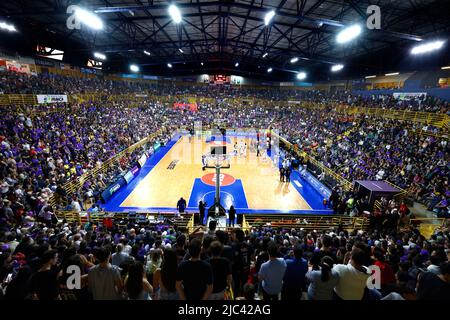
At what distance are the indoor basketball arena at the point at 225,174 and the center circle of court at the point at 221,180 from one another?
0.17 m

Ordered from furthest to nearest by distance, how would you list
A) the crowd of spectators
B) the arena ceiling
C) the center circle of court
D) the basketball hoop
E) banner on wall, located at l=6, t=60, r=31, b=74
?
banner on wall, located at l=6, t=60, r=31, b=74, the center circle of court, the arena ceiling, the basketball hoop, the crowd of spectators

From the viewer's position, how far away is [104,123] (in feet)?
82.8

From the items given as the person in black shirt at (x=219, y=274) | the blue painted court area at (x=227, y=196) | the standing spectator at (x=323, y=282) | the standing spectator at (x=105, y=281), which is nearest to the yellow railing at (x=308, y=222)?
the blue painted court area at (x=227, y=196)

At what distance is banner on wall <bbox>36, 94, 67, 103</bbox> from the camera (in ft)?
64.6

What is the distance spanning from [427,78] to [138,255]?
90.3 ft

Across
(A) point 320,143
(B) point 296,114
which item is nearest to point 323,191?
(A) point 320,143

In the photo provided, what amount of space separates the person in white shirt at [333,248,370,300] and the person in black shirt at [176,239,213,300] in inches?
75.5

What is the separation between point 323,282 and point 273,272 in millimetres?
741

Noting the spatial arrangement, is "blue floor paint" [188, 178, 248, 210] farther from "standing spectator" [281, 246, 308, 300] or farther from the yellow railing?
"standing spectator" [281, 246, 308, 300]

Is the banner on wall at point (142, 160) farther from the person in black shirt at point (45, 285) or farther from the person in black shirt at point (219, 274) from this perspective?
the person in black shirt at point (219, 274)

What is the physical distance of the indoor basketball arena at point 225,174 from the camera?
3549mm

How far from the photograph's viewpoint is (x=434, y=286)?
3.32m

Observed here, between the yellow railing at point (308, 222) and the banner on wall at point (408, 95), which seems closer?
the yellow railing at point (308, 222)

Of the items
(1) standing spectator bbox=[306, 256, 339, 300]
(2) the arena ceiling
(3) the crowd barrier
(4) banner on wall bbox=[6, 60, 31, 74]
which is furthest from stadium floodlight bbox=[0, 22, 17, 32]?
(1) standing spectator bbox=[306, 256, 339, 300]
